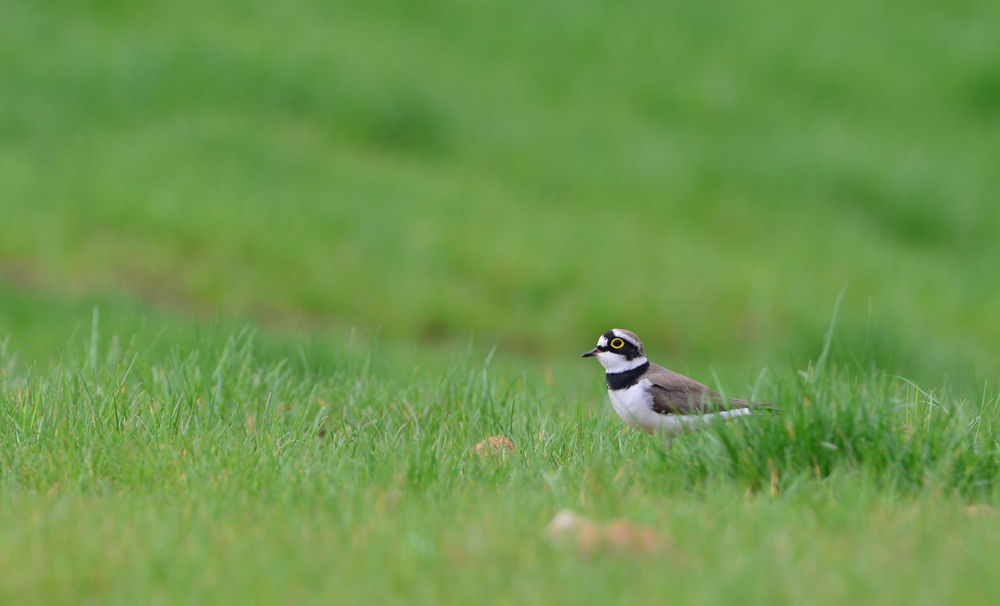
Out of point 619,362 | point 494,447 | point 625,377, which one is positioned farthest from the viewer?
point 619,362

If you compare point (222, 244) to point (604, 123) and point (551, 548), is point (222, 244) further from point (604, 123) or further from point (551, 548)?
point (551, 548)

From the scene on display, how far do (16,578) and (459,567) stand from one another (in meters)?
1.13

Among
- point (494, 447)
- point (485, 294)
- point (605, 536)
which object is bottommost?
point (485, 294)

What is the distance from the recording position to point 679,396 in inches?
198

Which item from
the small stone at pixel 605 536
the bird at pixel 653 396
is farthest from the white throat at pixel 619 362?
the small stone at pixel 605 536

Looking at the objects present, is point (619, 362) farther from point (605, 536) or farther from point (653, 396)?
point (605, 536)

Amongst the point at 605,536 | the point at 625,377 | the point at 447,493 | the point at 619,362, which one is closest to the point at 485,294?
the point at 619,362

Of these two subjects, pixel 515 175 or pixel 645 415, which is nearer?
pixel 645 415

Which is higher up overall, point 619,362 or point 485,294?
point 619,362

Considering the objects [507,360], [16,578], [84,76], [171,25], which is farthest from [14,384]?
[171,25]

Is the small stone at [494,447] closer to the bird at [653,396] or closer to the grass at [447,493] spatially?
the grass at [447,493]

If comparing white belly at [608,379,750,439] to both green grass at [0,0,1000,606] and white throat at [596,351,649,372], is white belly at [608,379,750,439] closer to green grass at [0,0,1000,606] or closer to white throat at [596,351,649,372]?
green grass at [0,0,1000,606]

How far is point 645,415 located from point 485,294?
605 cm

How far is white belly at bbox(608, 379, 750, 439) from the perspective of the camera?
4797 millimetres
